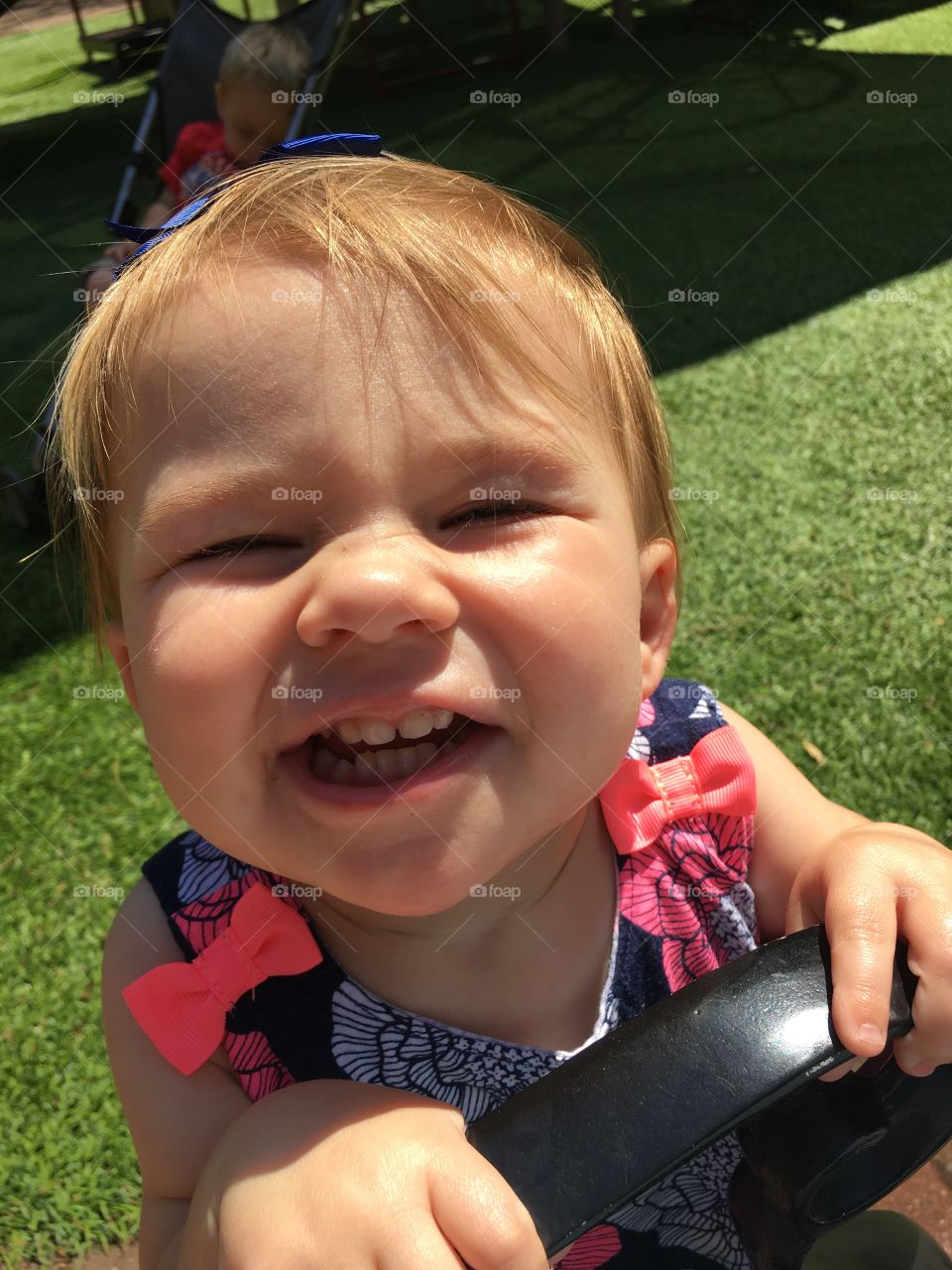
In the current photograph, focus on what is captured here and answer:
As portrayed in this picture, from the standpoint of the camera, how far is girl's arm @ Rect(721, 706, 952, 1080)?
32.7 inches

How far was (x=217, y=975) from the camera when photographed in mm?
1273

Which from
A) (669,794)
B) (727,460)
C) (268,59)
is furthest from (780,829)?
(268,59)

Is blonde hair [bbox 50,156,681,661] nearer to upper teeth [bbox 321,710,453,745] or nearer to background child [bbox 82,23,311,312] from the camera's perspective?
upper teeth [bbox 321,710,453,745]

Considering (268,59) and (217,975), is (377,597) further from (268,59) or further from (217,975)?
(268,59)

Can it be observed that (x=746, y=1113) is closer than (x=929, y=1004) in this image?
Yes

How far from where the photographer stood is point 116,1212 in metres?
1.96

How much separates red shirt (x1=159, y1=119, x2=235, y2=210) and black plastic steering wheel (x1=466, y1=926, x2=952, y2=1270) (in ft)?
17.0

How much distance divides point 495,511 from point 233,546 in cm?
25

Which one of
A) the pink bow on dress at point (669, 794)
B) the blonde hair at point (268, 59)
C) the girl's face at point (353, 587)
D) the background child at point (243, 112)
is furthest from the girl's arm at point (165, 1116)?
the blonde hair at point (268, 59)

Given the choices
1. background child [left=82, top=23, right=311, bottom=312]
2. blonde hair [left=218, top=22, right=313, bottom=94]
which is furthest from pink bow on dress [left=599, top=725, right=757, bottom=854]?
blonde hair [left=218, top=22, right=313, bottom=94]

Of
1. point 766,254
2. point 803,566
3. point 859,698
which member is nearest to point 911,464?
point 803,566

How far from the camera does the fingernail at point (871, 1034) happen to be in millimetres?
765

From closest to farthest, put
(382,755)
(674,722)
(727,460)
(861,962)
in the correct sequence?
(861,962) → (382,755) → (674,722) → (727,460)

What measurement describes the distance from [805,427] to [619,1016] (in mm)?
3041
